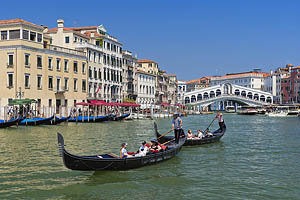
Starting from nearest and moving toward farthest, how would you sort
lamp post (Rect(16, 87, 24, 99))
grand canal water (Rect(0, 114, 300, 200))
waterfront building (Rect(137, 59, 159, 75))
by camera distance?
A: grand canal water (Rect(0, 114, 300, 200))
lamp post (Rect(16, 87, 24, 99))
waterfront building (Rect(137, 59, 159, 75))

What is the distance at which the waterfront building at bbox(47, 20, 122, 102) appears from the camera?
1346 inches

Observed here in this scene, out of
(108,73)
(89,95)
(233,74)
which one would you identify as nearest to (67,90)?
(89,95)

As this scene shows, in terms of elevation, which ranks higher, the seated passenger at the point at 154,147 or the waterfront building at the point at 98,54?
the waterfront building at the point at 98,54

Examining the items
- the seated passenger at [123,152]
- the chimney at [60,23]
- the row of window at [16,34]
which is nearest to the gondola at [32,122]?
the row of window at [16,34]

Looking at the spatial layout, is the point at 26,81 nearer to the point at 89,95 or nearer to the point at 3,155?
the point at 89,95

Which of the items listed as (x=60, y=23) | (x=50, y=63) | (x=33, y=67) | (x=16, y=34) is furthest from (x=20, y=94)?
(x=60, y=23)

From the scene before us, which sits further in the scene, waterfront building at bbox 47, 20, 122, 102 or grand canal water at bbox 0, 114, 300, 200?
waterfront building at bbox 47, 20, 122, 102

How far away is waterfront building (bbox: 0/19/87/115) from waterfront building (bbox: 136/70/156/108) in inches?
680

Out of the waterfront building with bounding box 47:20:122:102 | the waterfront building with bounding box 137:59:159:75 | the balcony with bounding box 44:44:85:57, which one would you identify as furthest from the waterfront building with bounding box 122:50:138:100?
the balcony with bounding box 44:44:85:57

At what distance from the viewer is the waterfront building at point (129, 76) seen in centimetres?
4450

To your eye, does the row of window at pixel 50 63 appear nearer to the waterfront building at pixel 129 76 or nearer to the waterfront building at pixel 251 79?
the waterfront building at pixel 129 76

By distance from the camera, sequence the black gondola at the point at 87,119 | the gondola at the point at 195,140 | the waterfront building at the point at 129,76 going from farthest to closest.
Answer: the waterfront building at the point at 129,76
the black gondola at the point at 87,119
the gondola at the point at 195,140

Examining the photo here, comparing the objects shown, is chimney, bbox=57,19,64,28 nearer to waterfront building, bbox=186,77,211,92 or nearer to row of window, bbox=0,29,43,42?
row of window, bbox=0,29,43,42

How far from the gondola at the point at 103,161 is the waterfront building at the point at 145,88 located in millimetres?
37424
